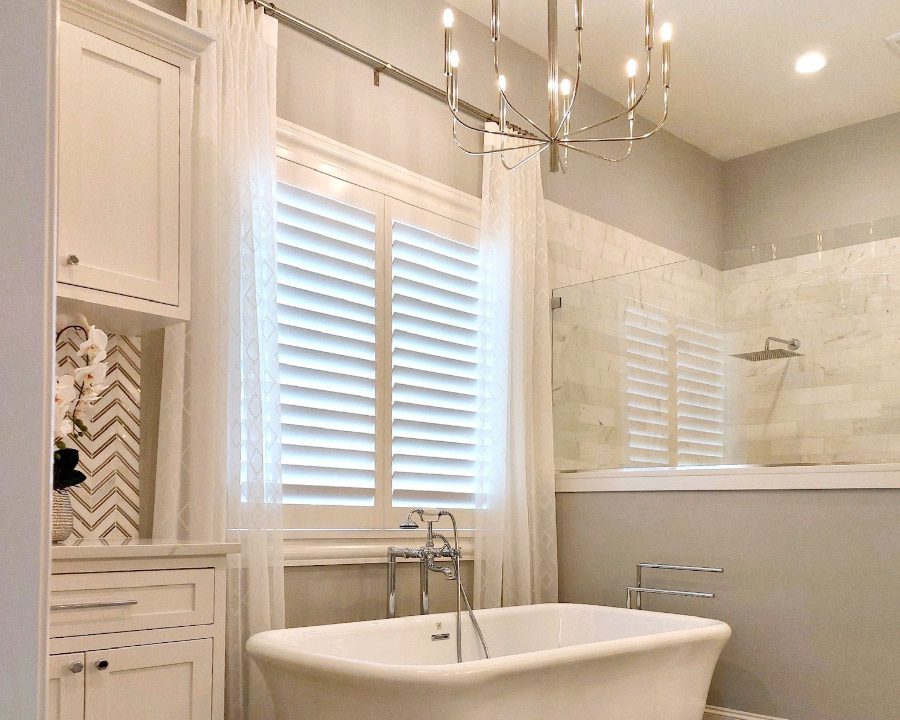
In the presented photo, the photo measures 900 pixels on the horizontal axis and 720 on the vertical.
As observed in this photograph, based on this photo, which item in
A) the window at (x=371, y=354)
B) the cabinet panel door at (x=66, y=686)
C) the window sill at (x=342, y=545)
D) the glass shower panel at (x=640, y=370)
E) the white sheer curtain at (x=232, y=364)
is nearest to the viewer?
the cabinet panel door at (x=66, y=686)

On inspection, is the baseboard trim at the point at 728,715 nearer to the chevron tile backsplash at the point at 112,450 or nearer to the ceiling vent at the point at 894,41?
the chevron tile backsplash at the point at 112,450

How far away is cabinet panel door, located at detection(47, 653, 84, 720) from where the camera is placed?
1924mm

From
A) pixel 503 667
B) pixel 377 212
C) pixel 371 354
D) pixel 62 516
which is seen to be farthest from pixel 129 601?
pixel 377 212

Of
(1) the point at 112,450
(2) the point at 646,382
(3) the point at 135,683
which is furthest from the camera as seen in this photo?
(2) the point at 646,382

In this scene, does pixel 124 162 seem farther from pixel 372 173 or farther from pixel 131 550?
pixel 372 173

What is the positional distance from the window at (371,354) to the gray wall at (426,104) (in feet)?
0.84

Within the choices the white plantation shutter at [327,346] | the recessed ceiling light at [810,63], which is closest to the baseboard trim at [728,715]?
the white plantation shutter at [327,346]

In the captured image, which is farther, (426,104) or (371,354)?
(426,104)

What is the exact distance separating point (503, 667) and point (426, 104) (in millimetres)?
2527

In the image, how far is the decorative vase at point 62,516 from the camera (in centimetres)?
226

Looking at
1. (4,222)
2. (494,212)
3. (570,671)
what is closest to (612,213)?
(494,212)

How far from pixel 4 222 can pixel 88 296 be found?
199 cm

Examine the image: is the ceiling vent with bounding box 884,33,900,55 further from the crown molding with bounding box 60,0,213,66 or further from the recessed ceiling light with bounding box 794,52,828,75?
the crown molding with bounding box 60,0,213,66

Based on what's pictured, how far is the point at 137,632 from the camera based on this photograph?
210 centimetres
